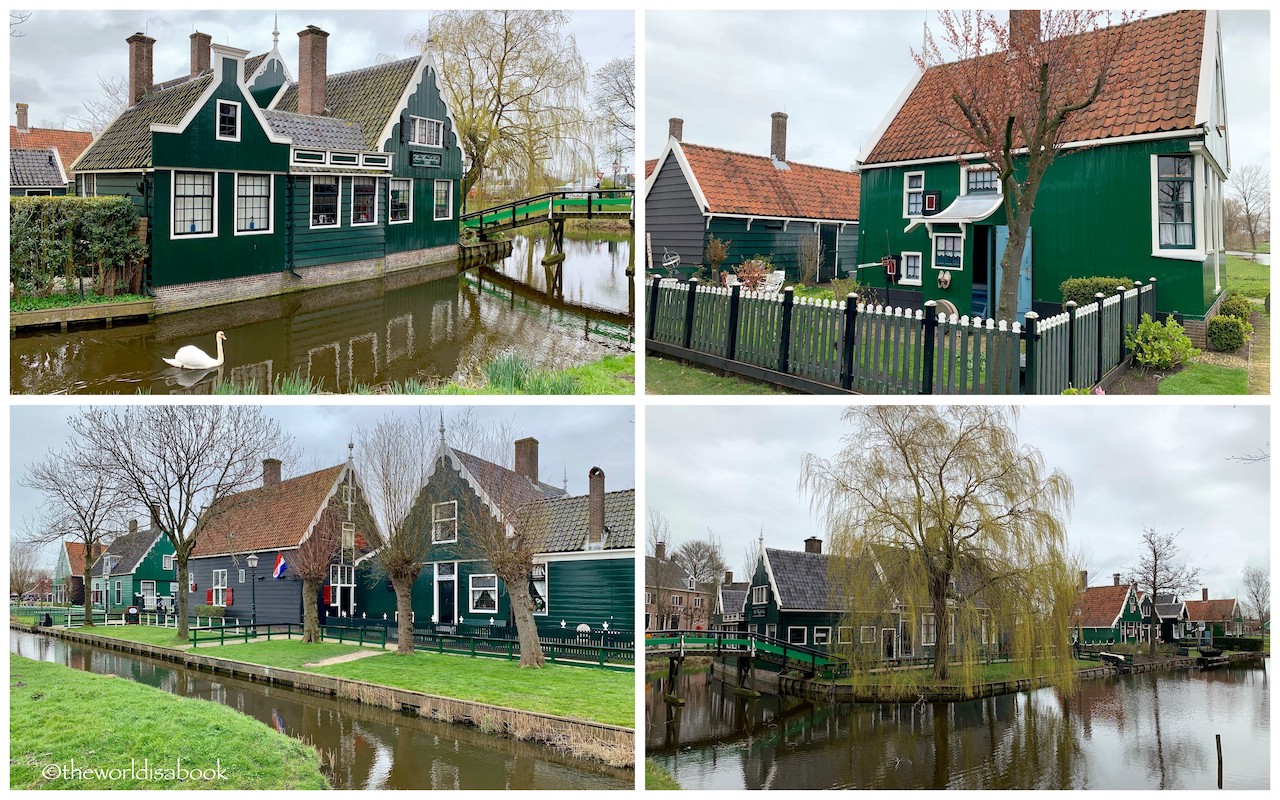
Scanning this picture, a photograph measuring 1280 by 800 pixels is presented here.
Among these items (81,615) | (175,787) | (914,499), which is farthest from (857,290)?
(81,615)

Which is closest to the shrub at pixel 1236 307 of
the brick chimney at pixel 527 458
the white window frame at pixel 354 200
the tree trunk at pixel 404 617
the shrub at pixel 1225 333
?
the shrub at pixel 1225 333

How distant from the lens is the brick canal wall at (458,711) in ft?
25.7

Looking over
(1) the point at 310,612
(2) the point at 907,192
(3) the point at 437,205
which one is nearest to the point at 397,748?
(1) the point at 310,612

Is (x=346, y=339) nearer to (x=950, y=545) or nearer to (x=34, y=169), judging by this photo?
(x=950, y=545)

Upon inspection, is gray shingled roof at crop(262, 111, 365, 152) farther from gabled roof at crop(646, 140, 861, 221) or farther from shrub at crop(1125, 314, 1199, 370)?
shrub at crop(1125, 314, 1199, 370)

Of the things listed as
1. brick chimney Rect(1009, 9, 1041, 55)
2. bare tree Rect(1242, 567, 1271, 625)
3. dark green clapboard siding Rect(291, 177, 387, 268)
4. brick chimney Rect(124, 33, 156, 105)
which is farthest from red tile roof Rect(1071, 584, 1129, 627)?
brick chimney Rect(124, 33, 156, 105)

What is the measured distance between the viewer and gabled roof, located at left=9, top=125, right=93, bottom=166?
29594 mm

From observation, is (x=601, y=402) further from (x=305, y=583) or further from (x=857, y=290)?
(x=305, y=583)

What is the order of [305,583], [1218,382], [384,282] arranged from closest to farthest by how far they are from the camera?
[1218,382] → [305,583] → [384,282]

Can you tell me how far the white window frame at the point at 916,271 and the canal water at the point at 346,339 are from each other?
505 cm

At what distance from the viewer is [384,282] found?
1822 cm

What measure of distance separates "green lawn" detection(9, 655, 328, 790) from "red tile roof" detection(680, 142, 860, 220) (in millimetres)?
12635

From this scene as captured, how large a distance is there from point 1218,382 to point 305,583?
554 inches

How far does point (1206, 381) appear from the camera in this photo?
986 cm
